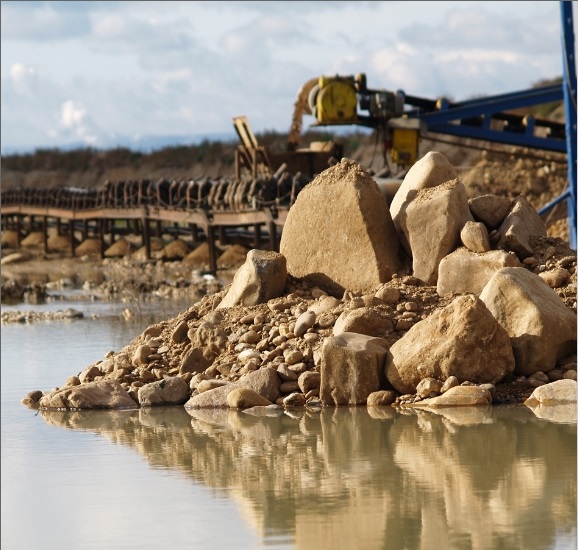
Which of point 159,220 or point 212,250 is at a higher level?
point 159,220

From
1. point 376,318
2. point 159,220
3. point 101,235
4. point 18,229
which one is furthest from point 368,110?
point 18,229

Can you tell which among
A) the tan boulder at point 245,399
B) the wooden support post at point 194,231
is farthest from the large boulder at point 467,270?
the wooden support post at point 194,231

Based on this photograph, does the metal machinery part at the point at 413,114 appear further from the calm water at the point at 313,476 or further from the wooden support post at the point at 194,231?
the calm water at the point at 313,476

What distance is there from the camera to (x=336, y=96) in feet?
82.4

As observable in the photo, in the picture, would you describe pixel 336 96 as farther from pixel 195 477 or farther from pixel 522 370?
pixel 195 477

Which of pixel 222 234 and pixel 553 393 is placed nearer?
pixel 553 393

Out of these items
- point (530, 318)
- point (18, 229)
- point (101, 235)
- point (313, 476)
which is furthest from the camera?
point (18, 229)

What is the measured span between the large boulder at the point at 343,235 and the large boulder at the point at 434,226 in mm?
395

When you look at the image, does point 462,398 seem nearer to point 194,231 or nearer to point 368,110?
point 368,110

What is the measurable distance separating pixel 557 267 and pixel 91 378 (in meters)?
4.61

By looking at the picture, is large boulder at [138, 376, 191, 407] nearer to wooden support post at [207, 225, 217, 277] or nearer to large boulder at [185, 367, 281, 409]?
large boulder at [185, 367, 281, 409]

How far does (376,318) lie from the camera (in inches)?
484

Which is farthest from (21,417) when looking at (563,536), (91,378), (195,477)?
(563,536)

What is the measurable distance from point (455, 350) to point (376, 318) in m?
1.03
